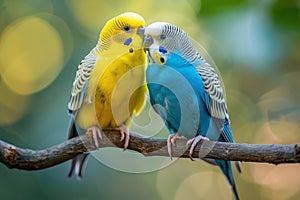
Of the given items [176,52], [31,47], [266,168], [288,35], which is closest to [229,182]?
[266,168]

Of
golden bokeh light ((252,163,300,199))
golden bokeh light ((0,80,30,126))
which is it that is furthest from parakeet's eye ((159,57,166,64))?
golden bokeh light ((0,80,30,126))

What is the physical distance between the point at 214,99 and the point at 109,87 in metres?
0.30

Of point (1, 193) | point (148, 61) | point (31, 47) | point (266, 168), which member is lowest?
point (1, 193)

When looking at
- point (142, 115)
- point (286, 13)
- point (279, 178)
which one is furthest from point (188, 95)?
point (279, 178)

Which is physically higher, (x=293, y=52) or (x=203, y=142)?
(x=293, y=52)

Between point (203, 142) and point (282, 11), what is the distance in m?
0.42

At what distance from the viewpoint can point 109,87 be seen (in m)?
1.37

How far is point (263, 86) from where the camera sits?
5.51 ft

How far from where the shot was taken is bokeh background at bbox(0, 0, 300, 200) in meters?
1.48

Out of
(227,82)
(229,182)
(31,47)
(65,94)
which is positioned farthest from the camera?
(31,47)

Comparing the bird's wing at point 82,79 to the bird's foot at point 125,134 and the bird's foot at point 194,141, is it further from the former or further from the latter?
the bird's foot at point 194,141

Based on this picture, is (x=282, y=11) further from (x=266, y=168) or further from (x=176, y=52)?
(x=266, y=168)

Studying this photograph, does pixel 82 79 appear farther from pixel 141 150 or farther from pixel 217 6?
pixel 217 6

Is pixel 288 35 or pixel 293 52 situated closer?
pixel 288 35
